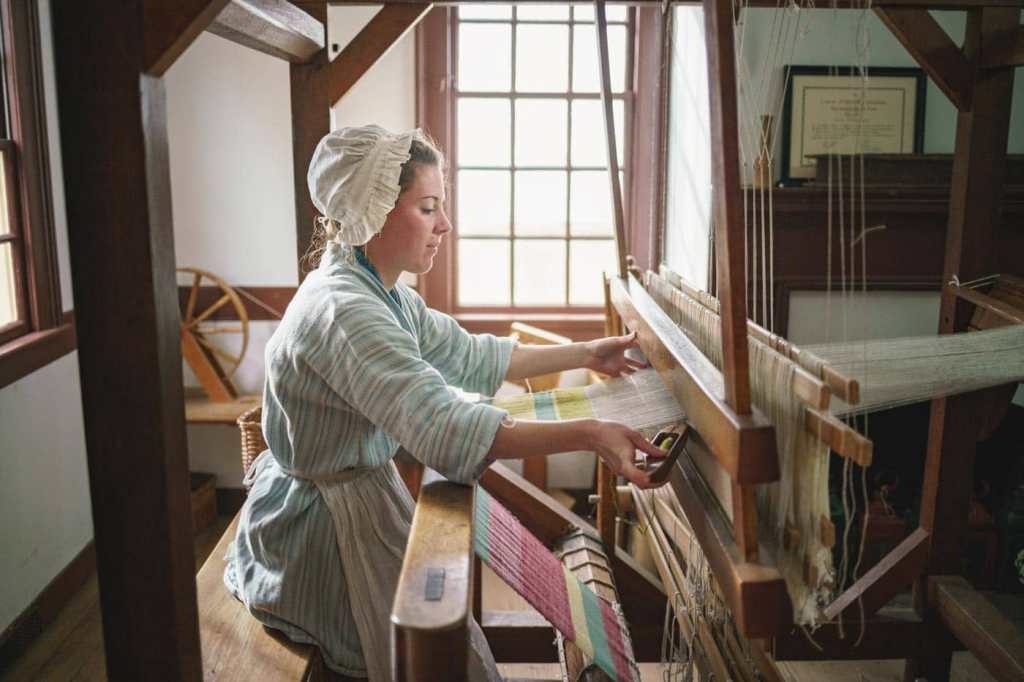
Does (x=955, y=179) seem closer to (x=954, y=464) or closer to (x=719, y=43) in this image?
(x=954, y=464)

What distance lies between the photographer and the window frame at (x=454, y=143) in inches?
160

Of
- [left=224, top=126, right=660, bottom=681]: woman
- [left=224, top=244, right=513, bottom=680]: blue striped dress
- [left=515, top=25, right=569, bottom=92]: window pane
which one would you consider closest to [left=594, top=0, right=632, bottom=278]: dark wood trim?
[left=224, top=126, right=660, bottom=681]: woman

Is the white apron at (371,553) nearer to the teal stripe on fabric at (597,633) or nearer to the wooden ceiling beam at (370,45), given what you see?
the teal stripe on fabric at (597,633)

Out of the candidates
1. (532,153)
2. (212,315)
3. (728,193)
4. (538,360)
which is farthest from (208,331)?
(728,193)

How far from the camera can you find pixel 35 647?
10.1 feet

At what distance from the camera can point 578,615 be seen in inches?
71.4

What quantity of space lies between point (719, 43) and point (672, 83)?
2835 mm

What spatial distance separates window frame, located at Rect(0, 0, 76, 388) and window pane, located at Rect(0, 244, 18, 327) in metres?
0.02

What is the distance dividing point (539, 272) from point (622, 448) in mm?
2893

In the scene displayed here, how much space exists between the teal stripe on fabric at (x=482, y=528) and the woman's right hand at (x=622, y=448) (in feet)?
0.77

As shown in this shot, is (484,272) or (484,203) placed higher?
(484,203)

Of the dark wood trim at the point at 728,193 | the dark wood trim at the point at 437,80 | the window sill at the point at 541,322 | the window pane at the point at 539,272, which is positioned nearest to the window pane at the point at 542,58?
the dark wood trim at the point at 437,80

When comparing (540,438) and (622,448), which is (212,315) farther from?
(622,448)

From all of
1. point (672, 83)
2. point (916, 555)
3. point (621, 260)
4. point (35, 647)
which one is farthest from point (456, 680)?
point (672, 83)
